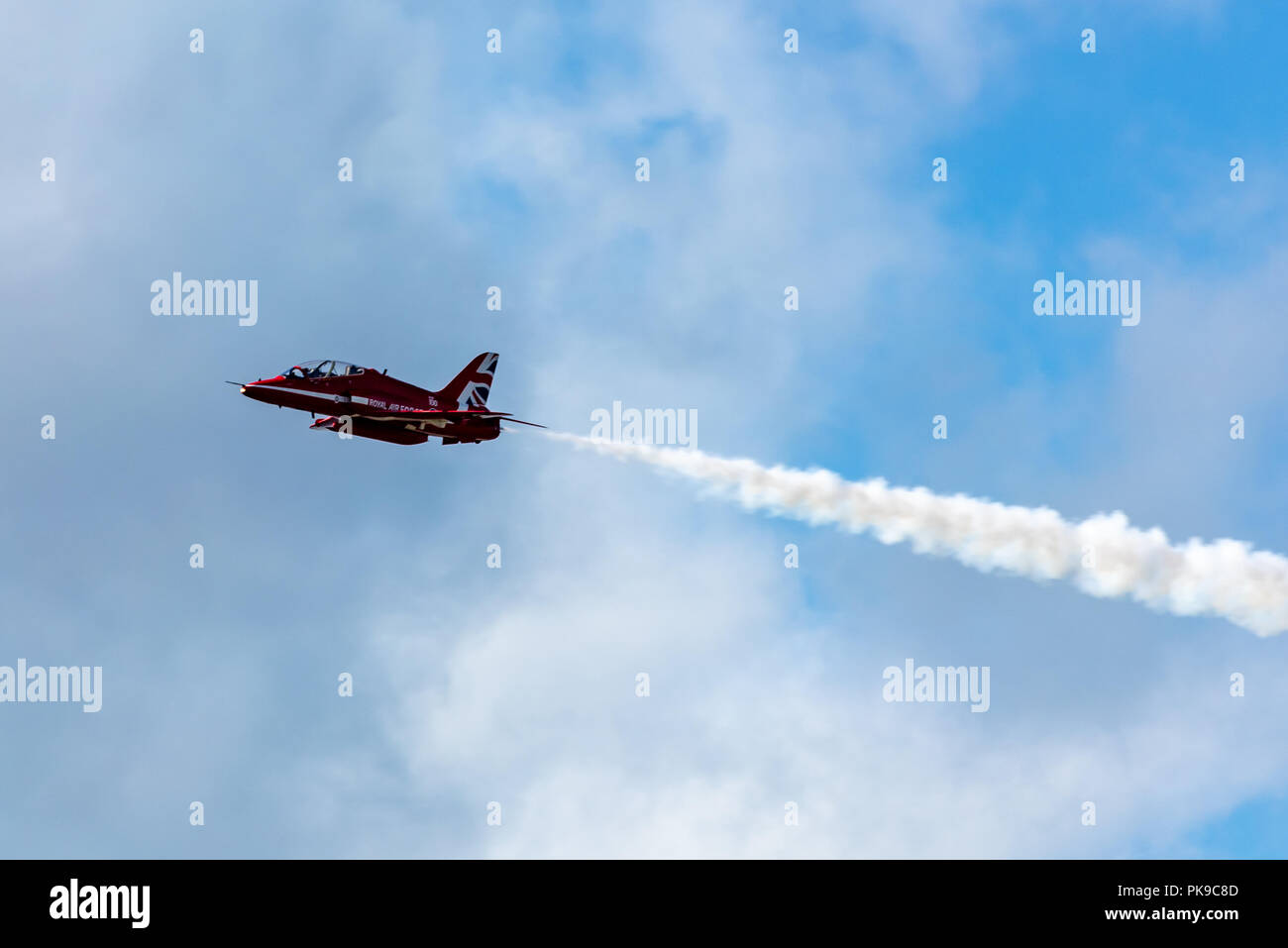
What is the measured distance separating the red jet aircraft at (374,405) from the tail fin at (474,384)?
1.54ft

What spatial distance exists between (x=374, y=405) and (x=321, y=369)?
3899 millimetres

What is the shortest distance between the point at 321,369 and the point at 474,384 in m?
10.2

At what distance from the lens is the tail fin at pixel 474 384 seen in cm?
11525

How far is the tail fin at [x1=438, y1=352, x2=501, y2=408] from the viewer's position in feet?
378

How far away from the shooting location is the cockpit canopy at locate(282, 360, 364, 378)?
365 feet

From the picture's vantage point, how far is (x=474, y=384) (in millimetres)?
116312

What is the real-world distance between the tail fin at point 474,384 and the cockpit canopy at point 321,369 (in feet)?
20.0

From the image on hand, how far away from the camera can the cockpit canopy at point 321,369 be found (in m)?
111

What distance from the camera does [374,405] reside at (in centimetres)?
11225

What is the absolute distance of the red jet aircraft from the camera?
111 m
